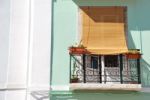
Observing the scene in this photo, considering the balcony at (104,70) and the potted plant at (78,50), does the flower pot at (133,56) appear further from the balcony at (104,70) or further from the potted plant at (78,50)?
the potted plant at (78,50)

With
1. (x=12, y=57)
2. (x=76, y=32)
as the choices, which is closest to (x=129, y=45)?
(x=76, y=32)

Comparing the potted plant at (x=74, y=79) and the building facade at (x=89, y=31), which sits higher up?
the building facade at (x=89, y=31)

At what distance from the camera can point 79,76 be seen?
1408 cm

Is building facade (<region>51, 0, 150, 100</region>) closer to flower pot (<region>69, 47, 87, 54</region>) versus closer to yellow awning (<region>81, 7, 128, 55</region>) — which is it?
yellow awning (<region>81, 7, 128, 55</region>)

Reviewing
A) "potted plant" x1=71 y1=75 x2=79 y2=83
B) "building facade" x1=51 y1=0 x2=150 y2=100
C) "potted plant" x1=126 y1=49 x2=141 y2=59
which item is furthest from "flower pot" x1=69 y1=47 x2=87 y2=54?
"potted plant" x1=126 y1=49 x2=141 y2=59

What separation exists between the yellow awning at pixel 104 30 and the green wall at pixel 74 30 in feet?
0.90

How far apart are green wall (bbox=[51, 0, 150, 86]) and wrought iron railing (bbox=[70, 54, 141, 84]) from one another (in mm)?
295

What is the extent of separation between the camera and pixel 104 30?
14.5 m

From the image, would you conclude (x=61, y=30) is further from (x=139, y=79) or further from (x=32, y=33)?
(x=139, y=79)

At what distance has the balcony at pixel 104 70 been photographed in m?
13.7

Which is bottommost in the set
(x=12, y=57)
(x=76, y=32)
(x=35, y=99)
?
(x=35, y=99)

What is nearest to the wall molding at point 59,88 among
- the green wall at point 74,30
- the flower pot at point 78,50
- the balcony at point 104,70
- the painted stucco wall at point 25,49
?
the green wall at point 74,30

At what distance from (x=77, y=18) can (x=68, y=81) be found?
2283 millimetres

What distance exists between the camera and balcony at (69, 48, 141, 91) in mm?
13695
